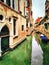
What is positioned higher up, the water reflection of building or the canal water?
the water reflection of building

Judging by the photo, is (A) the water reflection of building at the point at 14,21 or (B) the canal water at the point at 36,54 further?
(B) the canal water at the point at 36,54

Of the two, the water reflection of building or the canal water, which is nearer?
the water reflection of building

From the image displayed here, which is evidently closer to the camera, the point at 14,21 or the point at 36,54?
the point at 14,21

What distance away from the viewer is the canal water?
2.07 metres

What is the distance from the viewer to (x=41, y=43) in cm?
220

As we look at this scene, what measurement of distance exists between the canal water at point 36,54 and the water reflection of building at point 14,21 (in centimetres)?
20

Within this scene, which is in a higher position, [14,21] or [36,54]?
[14,21]

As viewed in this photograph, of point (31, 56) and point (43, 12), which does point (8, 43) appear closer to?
point (31, 56)

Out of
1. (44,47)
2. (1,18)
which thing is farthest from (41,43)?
(1,18)

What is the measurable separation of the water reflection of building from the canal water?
0.20 m

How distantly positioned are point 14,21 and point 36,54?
0.51 m

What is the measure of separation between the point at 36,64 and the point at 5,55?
0.55 m

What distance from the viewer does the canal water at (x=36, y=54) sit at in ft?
6.80

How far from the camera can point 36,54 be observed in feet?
6.91
